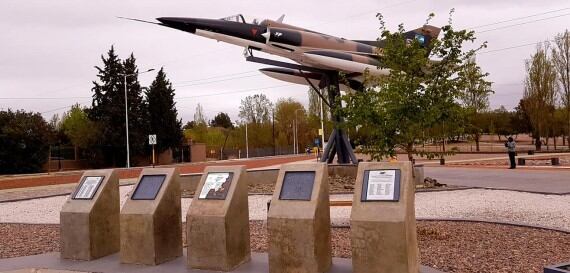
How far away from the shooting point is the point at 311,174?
6.64 metres

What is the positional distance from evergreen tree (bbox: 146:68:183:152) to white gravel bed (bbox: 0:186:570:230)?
39.6m

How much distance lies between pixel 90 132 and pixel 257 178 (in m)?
34.8

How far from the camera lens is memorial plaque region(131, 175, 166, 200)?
296 inches

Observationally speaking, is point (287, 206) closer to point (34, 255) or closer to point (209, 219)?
point (209, 219)

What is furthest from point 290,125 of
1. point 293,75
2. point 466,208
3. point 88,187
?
point 88,187

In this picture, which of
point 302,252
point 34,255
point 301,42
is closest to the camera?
point 302,252

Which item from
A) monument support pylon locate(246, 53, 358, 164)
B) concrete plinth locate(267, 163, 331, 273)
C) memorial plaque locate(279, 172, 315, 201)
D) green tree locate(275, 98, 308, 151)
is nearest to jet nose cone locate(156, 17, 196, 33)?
monument support pylon locate(246, 53, 358, 164)

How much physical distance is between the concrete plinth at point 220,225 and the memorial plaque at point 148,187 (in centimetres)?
72

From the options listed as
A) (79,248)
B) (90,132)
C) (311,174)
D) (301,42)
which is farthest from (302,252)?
(90,132)

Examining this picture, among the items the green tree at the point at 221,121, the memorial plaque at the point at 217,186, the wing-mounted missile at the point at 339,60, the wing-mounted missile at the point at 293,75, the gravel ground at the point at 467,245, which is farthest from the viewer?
the green tree at the point at 221,121

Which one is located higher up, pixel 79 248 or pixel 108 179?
pixel 108 179

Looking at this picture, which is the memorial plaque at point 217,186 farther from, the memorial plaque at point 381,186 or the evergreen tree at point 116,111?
the evergreen tree at point 116,111

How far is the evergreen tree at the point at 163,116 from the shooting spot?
57438 mm

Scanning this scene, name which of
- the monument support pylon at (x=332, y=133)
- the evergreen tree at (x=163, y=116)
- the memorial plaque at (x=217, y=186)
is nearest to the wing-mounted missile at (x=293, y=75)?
the monument support pylon at (x=332, y=133)
